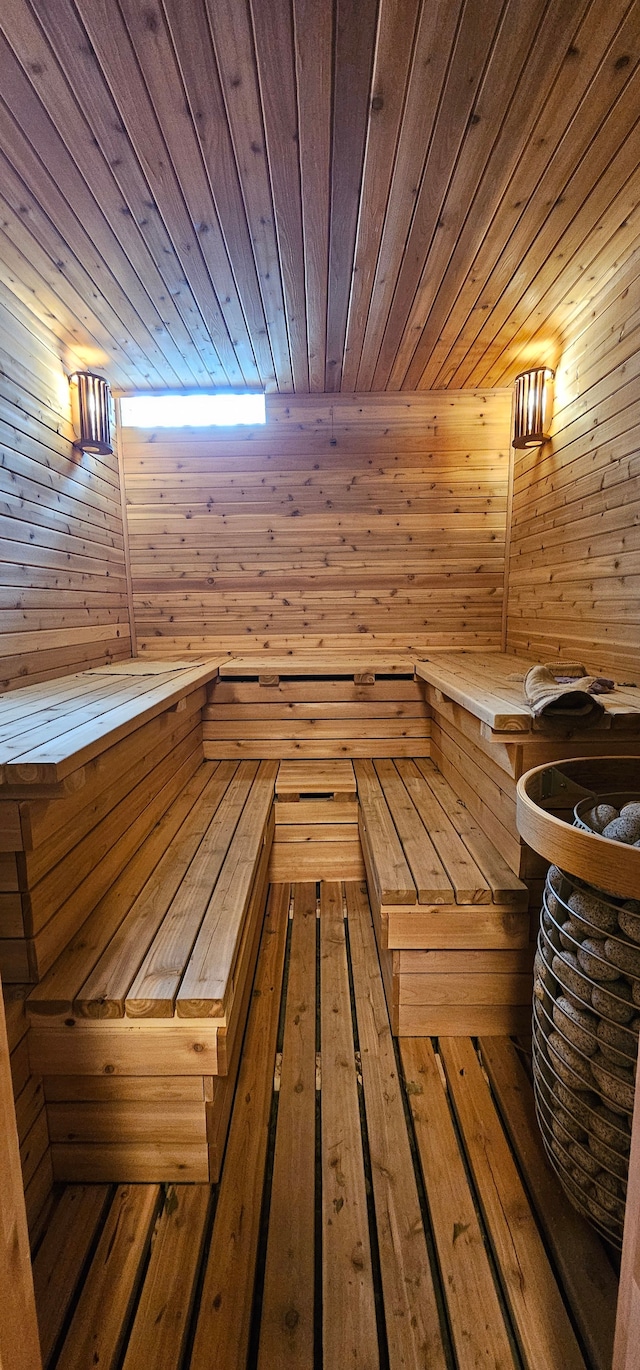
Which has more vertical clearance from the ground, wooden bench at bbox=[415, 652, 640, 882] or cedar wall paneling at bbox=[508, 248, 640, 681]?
cedar wall paneling at bbox=[508, 248, 640, 681]

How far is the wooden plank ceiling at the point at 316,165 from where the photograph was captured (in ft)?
4.49

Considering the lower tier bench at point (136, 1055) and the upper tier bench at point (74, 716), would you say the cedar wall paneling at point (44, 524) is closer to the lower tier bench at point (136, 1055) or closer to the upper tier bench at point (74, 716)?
the upper tier bench at point (74, 716)

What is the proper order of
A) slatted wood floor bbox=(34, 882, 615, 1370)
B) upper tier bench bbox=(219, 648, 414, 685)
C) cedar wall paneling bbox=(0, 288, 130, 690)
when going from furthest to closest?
upper tier bench bbox=(219, 648, 414, 685) < cedar wall paneling bbox=(0, 288, 130, 690) < slatted wood floor bbox=(34, 882, 615, 1370)

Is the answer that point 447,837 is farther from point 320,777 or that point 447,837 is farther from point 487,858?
point 320,777

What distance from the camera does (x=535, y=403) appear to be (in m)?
2.93

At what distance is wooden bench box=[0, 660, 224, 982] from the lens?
123 cm

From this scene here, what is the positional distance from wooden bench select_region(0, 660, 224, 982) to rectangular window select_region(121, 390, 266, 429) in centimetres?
201

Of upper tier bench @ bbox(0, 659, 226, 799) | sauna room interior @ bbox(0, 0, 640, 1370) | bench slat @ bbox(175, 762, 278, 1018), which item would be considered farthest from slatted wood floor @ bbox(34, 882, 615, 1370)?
upper tier bench @ bbox(0, 659, 226, 799)

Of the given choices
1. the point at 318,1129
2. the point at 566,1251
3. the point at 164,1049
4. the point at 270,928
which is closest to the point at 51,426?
the point at 270,928

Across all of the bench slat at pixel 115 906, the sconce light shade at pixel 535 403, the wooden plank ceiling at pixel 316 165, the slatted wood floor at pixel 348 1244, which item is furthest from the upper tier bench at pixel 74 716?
the sconce light shade at pixel 535 403

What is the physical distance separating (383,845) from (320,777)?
0.88m

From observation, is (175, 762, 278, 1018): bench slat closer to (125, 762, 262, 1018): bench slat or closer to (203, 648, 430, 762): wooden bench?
(125, 762, 262, 1018): bench slat

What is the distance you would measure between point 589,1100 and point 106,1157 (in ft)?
3.56

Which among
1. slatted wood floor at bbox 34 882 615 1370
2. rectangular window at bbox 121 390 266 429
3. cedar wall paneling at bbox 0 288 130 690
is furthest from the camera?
rectangular window at bbox 121 390 266 429
